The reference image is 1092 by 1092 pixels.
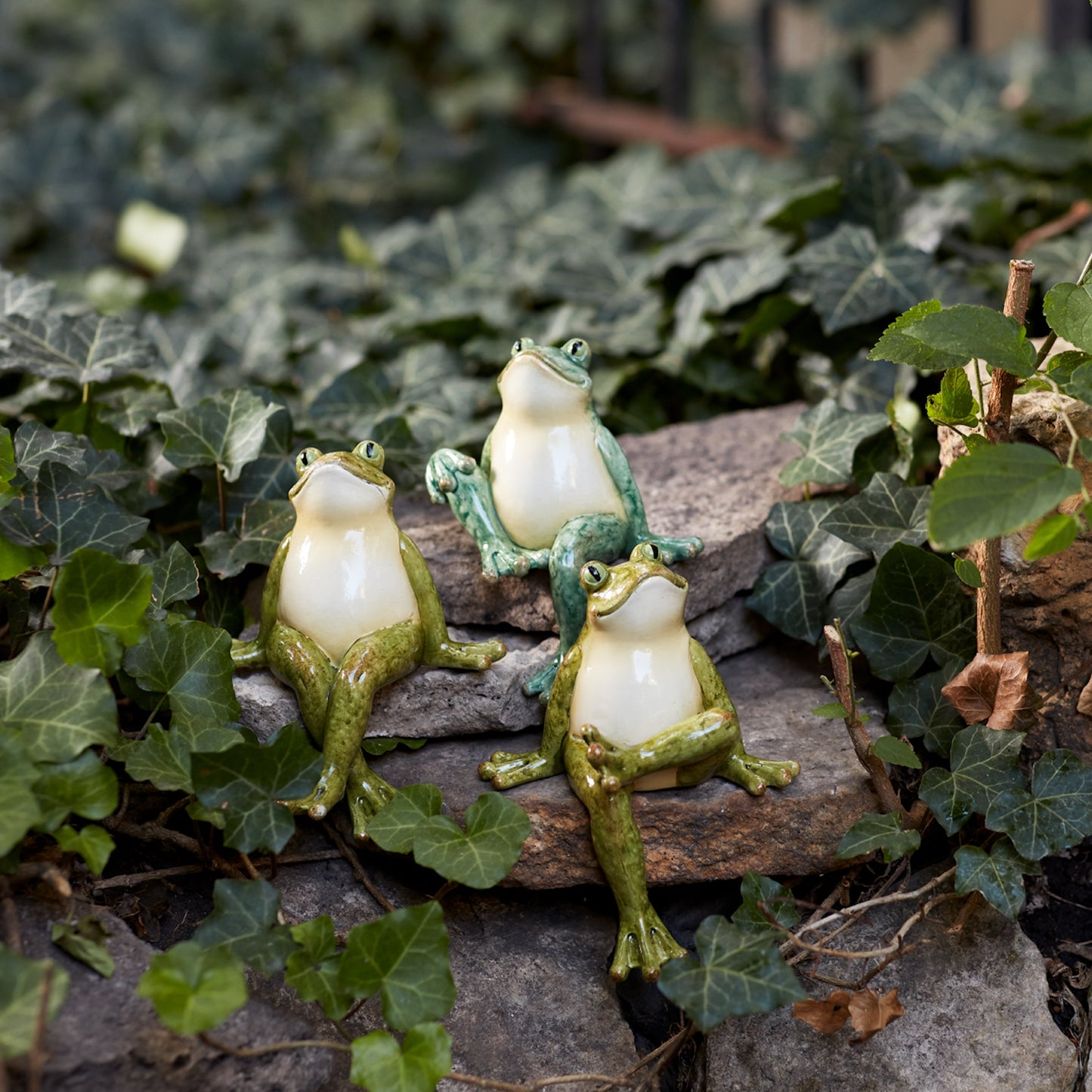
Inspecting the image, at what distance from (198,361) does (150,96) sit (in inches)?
111

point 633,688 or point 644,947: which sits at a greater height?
point 633,688

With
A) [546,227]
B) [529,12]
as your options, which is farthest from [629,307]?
[529,12]

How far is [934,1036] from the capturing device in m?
1.58

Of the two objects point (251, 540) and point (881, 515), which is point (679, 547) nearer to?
point (881, 515)

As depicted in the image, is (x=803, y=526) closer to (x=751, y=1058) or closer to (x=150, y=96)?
(x=751, y=1058)

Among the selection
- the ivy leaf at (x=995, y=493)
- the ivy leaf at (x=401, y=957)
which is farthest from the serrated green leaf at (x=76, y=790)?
the ivy leaf at (x=995, y=493)

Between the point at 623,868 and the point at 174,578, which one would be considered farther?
the point at 174,578

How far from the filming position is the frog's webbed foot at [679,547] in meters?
1.75

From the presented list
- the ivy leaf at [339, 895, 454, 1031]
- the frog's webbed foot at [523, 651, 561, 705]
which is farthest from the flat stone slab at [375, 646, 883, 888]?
the ivy leaf at [339, 895, 454, 1031]

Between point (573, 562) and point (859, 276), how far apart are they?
1.14 m

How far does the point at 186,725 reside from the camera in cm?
152

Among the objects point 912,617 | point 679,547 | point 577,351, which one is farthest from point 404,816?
point 912,617

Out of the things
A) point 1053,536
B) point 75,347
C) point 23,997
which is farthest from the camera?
point 75,347

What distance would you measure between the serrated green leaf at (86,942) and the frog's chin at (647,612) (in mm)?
744
